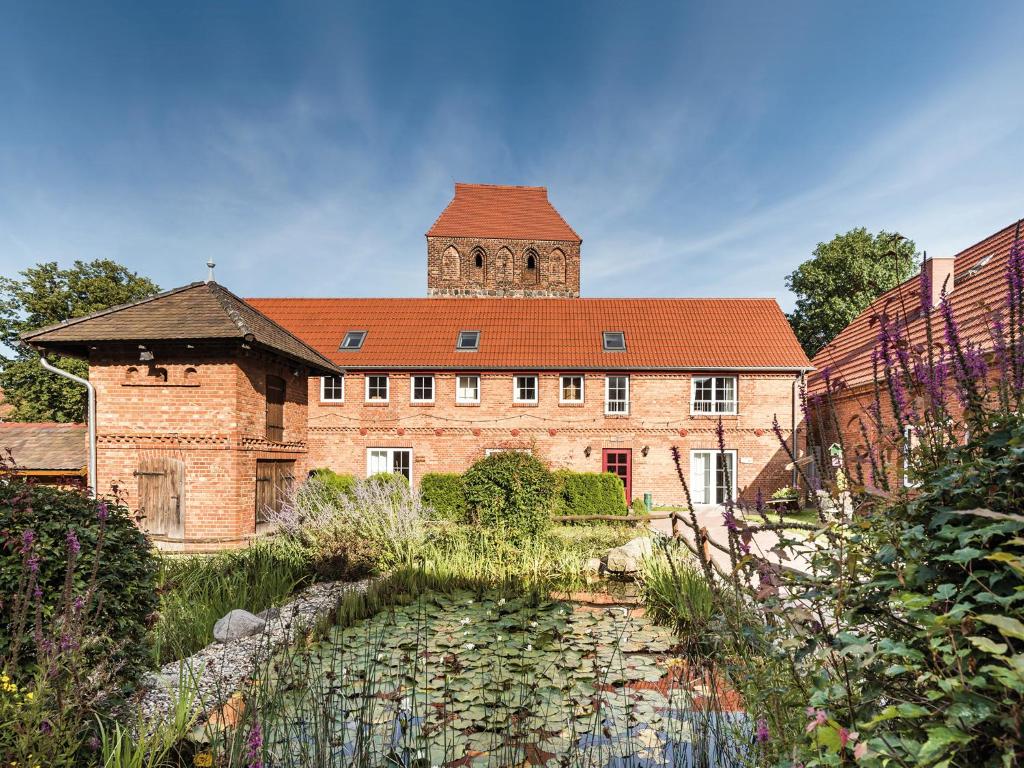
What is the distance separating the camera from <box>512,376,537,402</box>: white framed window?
70.1ft

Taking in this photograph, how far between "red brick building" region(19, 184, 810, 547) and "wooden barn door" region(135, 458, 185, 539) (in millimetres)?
41

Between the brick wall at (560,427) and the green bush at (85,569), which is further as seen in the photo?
the brick wall at (560,427)

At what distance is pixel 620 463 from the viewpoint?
68.2 feet

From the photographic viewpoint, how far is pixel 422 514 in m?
10.6

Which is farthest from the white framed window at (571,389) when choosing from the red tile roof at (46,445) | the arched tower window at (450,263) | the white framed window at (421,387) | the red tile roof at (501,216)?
the red tile roof at (501,216)

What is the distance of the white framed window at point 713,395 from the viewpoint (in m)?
21.0

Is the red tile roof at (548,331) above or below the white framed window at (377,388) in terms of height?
above

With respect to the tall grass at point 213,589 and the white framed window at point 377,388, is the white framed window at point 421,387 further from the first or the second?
the tall grass at point 213,589

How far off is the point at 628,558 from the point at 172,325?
1010 cm

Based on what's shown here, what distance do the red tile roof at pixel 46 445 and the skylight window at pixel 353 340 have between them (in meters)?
9.29

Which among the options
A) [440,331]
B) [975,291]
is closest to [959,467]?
[975,291]

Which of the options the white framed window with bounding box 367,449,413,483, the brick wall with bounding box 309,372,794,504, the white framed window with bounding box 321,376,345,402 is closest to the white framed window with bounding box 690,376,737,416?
the brick wall with bounding box 309,372,794,504

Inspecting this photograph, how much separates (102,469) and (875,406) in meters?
13.5

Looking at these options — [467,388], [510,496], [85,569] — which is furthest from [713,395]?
[85,569]
